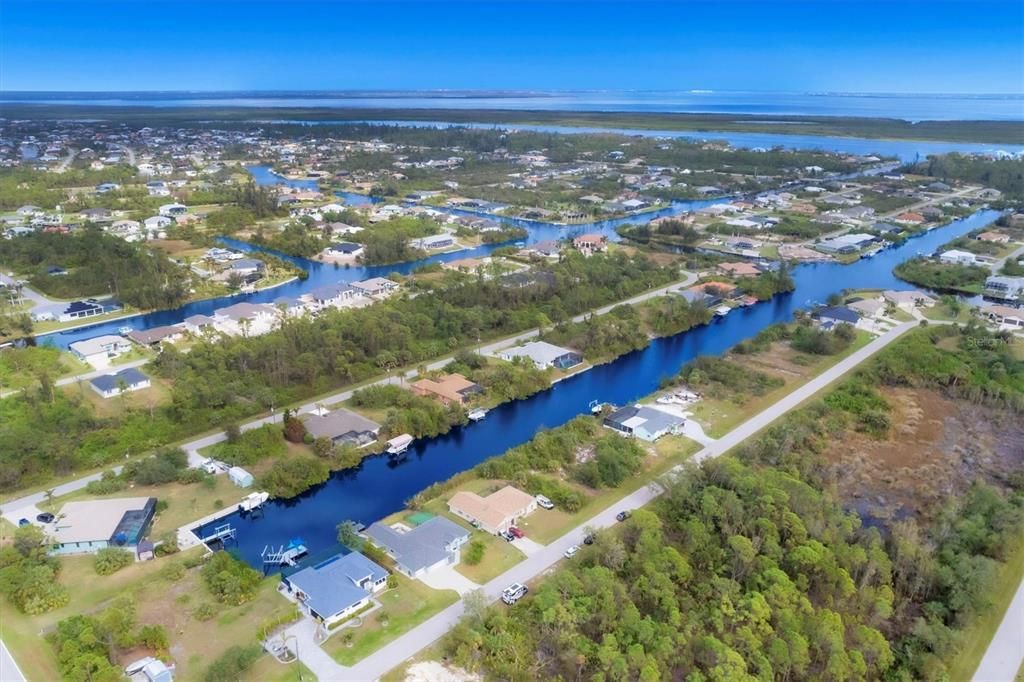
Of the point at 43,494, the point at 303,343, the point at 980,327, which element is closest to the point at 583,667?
the point at 43,494

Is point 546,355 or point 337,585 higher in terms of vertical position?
point 546,355

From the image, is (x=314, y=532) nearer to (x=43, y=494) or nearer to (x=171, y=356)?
(x=43, y=494)

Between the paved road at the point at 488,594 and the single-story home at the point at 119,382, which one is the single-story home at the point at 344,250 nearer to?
the single-story home at the point at 119,382

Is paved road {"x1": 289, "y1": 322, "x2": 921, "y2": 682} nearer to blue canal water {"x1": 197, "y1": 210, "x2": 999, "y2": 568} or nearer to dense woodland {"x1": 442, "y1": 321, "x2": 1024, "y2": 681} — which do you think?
dense woodland {"x1": 442, "y1": 321, "x2": 1024, "y2": 681}

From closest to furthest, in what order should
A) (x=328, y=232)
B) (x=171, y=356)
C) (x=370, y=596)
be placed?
(x=370, y=596) → (x=171, y=356) → (x=328, y=232)

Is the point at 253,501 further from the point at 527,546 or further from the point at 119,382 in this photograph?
the point at 119,382

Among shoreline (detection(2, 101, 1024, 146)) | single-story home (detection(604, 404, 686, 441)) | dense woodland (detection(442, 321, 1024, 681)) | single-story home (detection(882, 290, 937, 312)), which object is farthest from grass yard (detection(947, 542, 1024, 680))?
shoreline (detection(2, 101, 1024, 146))

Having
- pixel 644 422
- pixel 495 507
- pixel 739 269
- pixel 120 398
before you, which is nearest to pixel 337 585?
pixel 495 507
